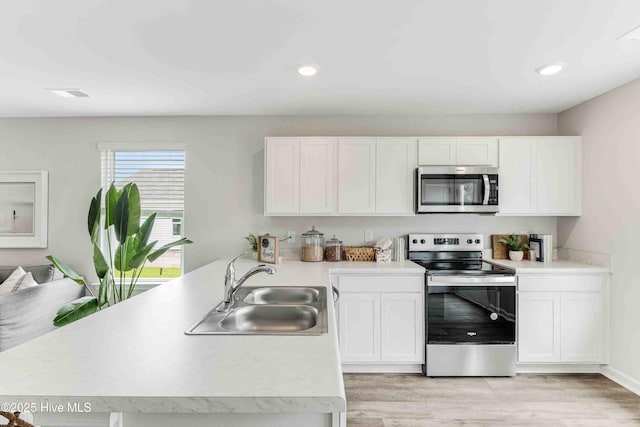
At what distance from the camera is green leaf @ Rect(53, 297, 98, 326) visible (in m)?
2.80

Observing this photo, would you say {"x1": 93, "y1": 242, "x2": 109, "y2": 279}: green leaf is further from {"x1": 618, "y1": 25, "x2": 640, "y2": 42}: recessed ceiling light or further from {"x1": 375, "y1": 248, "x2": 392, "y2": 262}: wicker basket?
{"x1": 618, "y1": 25, "x2": 640, "y2": 42}: recessed ceiling light

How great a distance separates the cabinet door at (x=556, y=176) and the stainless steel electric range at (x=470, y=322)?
33.9 inches

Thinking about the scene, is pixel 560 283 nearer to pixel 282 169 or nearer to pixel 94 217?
pixel 282 169

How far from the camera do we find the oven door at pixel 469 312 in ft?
10.4

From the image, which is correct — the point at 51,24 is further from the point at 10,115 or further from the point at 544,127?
the point at 544,127

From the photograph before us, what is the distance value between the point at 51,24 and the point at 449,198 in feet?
10.3

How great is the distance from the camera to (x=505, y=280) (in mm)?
3166

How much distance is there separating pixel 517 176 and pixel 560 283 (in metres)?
A: 1.02

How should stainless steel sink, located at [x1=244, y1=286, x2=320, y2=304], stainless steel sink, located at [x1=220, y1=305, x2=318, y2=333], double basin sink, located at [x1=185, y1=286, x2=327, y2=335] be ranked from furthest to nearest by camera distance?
stainless steel sink, located at [x1=244, y1=286, x2=320, y2=304], stainless steel sink, located at [x1=220, y1=305, x2=318, y2=333], double basin sink, located at [x1=185, y1=286, x2=327, y2=335]

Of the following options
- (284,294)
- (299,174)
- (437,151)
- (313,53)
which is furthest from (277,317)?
(437,151)

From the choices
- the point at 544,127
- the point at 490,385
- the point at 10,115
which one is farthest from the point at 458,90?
the point at 10,115

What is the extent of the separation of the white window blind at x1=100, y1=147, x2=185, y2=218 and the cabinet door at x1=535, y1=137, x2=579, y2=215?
3.54 m

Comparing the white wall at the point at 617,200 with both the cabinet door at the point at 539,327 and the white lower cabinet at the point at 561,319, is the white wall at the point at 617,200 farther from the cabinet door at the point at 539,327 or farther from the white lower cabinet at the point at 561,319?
the cabinet door at the point at 539,327

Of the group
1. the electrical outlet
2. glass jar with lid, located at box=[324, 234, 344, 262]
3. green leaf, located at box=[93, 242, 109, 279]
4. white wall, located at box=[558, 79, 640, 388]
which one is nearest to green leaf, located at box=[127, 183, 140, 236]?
green leaf, located at box=[93, 242, 109, 279]
